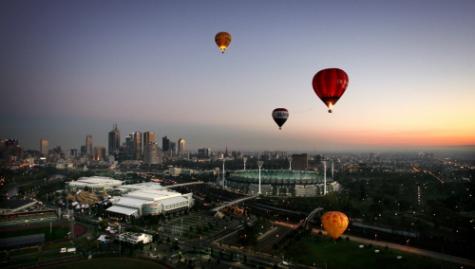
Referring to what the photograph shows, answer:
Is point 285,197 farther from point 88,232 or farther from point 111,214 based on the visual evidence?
point 88,232

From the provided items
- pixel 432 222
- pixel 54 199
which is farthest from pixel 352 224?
pixel 54 199

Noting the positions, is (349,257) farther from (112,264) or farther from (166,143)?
(166,143)

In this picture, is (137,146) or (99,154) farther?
(99,154)

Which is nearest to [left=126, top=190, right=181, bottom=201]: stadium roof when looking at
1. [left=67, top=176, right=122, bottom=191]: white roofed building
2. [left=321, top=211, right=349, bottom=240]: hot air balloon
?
[left=67, top=176, right=122, bottom=191]: white roofed building

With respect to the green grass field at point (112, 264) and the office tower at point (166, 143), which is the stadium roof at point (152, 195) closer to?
the green grass field at point (112, 264)

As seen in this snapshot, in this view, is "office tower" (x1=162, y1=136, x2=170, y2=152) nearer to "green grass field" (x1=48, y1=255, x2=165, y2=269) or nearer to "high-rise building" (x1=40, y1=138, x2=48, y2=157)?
"high-rise building" (x1=40, y1=138, x2=48, y2=157)

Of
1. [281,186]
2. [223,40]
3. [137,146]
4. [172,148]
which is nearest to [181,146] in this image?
[172,148]
